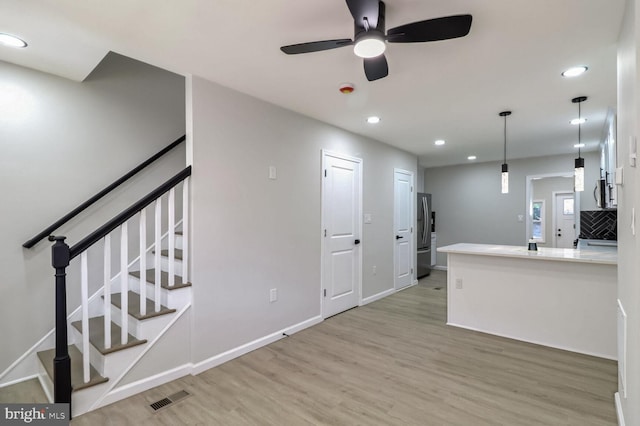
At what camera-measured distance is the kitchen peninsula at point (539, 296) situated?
3053mm

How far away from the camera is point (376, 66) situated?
2.00 m

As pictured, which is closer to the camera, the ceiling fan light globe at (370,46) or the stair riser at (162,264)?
the ceiling fan light globe at (370,46)

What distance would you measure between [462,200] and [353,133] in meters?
4.15

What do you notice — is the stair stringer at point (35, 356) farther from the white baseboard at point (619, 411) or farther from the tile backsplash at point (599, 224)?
the tile backsplash at point (599, 224)

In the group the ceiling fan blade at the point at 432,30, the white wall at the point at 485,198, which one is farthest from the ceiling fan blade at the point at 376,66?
the white wall at the point at 485,198

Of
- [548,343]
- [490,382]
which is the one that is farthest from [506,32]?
[548,343]

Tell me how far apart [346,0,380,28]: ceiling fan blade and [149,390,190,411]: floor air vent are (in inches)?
107

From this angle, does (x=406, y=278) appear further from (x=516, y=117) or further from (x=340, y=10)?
(x=340, y=10)

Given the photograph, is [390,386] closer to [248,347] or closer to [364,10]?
[248,347]

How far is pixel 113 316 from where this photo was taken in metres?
2.75

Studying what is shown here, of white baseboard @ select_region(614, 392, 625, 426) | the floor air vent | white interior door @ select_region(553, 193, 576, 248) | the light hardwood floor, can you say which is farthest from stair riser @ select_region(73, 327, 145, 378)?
white interior door @ select_region(553, 193, 576, 248)

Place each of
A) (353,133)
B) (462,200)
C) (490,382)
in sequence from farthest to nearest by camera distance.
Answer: (462,200) → (353,133) → (490,382)

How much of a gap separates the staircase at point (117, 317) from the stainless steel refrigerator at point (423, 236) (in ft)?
15.7

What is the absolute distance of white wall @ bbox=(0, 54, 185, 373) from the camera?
8.24 feet
